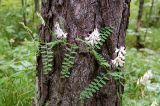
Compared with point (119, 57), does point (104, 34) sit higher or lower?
higher

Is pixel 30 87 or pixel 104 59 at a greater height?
pixel 104 59

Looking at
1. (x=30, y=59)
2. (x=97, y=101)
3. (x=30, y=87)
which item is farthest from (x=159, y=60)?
(x=97, y=101)

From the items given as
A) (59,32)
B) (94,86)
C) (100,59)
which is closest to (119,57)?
(100,59)

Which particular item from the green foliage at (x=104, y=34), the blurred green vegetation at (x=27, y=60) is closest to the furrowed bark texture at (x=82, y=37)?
the green foliage at (x=104, y=34)

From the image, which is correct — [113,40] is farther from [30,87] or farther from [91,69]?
[30,87]

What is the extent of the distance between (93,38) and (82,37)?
73mm

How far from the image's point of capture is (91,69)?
6.70 ft

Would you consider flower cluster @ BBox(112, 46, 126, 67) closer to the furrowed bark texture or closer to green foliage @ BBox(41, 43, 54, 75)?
the furrowed bark texture

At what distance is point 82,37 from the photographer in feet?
6.47

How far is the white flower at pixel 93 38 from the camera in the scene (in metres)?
1.91

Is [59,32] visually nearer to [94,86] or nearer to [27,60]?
[94,86]

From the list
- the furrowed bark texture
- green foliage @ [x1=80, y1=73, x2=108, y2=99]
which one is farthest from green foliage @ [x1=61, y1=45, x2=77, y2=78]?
green foliage @ [x1=80, y1=73, x2=108, y2=99]

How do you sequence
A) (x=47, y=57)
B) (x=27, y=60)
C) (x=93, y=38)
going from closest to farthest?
(x=93, y=38), (x=47, y=57), (x=27, y=60)

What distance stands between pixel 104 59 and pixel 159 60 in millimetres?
2744
